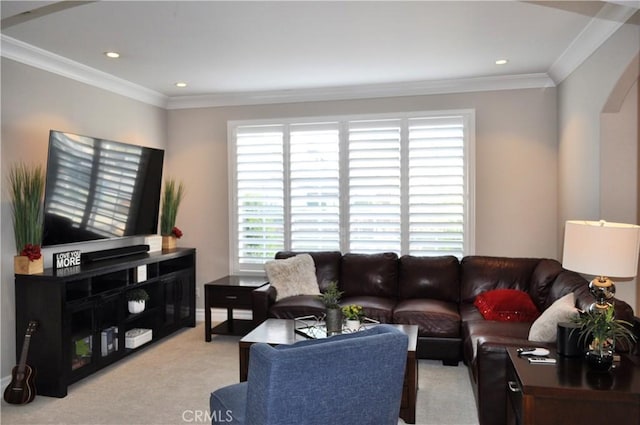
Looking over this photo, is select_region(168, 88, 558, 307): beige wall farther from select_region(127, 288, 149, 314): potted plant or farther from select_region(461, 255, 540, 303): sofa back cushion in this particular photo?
select_region(127, 288, 149, 314): potted plant

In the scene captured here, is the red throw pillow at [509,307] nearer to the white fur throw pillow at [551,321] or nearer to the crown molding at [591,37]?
the white fur throw pillow at [551,321]

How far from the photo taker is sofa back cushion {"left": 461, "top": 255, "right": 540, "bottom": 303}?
459 centimetres

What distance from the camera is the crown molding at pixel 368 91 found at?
4949mm

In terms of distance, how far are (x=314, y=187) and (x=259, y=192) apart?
2.26 feet

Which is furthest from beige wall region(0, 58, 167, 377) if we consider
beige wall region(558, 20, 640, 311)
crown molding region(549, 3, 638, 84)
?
beige wall region(558, 20, 640, 311)

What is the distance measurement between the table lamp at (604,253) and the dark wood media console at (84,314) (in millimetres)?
3556

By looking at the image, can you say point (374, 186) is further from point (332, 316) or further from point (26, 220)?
point (26, 220)

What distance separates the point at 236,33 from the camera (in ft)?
11.6

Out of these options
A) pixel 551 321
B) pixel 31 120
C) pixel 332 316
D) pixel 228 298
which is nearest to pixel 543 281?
pixel 551 321

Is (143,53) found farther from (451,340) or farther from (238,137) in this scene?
(451,340)

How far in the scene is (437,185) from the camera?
16.8 feet

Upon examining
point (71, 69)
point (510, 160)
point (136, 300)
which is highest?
point (71, 69)

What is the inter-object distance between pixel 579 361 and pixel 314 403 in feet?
5.38

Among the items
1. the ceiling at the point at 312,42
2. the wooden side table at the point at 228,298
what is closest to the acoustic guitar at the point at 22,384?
the wooden side table at the point at 228,298
